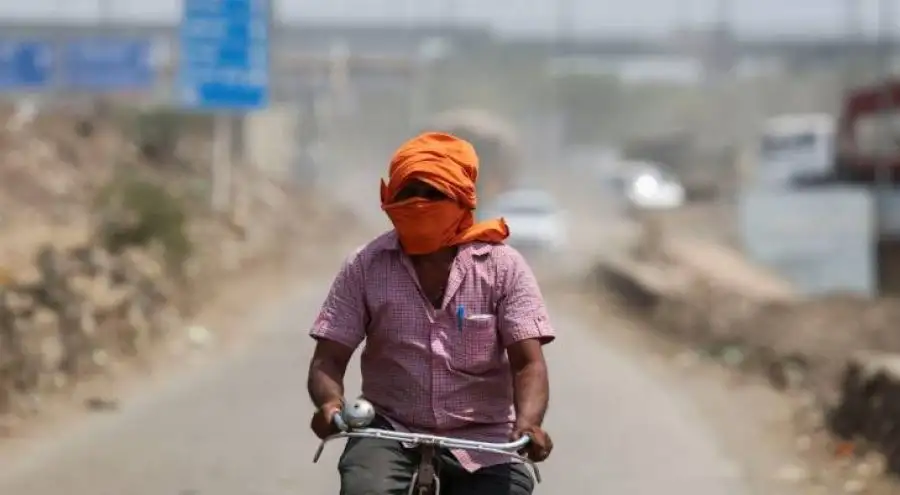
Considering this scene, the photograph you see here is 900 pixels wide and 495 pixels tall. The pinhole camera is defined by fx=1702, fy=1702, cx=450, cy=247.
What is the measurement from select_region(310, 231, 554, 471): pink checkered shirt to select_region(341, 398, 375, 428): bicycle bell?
1.30ft

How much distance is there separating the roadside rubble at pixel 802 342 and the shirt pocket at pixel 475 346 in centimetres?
501

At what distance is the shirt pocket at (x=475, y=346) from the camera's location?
453cm

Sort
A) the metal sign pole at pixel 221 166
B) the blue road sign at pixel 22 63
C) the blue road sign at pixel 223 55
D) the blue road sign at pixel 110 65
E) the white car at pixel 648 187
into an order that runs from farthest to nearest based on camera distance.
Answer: the white car at pixel 648 187 < the blue road sign at pixel 110 65 < the blue road sign at pixel 22 63 < the metal sign pole at pixel 221 166 < the blue road sign at pixel 223 55

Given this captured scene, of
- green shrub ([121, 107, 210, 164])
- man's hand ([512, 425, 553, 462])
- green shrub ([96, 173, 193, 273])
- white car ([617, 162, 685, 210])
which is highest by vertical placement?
man's hand ([512, 425, 553, 462])

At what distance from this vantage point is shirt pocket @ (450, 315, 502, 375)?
4.53 m

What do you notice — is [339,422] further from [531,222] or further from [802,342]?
[531,222]

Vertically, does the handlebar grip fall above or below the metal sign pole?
above

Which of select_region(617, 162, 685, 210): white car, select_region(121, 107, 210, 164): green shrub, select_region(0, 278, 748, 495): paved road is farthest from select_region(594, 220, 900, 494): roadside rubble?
select_region(617, 162, 685, 210): white car

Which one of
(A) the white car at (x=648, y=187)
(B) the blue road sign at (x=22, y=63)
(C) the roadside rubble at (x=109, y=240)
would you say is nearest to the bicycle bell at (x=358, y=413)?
(C) the roadside rubble at (x=109, y=240)

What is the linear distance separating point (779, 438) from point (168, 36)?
161 feet

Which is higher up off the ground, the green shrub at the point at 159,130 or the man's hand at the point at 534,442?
the man's hand at the point at 534,442

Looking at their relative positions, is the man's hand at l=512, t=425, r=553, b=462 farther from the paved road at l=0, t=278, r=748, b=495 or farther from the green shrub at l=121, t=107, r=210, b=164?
the green shrub at l=121, t=107, r=210, b=164

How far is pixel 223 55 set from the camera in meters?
26.5

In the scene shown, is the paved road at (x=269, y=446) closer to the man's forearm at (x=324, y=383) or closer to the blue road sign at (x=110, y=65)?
the man's forearm at (x=324, y=383)
